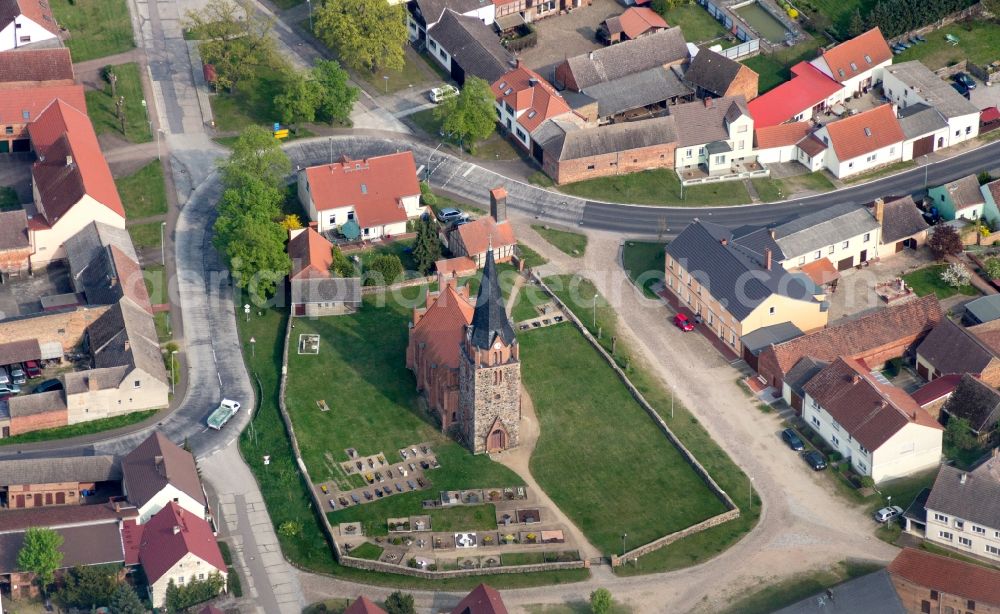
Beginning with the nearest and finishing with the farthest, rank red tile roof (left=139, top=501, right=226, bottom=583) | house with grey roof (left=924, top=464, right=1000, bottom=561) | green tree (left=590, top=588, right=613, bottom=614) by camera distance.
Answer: green tree (left=590, top=588, right=613, bottom=614) < red tile roof (left=139, top=501, right=226, bottom=583) < house with grey roof (left=924, top=464, right=1000, bottom=561)

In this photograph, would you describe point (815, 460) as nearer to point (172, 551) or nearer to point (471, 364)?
point (471, 364)

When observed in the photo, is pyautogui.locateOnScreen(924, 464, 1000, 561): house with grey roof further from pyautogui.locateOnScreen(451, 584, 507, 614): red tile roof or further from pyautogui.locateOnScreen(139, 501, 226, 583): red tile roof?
pyautogui.locateOnScreen(139, 501, 226, 583): red tile roof

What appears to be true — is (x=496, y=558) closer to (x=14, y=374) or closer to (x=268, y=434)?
(x=268, y=434)

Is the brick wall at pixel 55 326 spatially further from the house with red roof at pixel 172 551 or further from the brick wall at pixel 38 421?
the house with red roof at pixel 172 551

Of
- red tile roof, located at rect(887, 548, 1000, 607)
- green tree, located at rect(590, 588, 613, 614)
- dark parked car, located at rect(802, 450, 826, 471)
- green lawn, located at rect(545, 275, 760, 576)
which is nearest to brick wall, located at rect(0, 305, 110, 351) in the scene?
green lawn, located at rect(545, 275, 760, 576)

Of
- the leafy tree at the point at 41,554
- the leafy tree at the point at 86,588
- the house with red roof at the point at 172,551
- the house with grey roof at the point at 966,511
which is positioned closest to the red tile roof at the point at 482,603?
the house with red roof at the point at 172,551

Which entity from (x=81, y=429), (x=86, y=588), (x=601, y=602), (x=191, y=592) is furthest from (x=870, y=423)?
(x=81, y=429)
